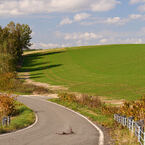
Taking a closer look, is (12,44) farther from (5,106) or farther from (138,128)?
(138,128)

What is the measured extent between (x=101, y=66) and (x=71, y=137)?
6553cm

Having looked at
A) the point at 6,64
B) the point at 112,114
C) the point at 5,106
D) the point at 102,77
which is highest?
the point at 6,64

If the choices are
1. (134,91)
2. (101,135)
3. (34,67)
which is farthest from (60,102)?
(34,67)

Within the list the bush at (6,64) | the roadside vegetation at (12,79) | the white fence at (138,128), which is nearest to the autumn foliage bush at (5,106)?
the roadside vegetation at (12,79)

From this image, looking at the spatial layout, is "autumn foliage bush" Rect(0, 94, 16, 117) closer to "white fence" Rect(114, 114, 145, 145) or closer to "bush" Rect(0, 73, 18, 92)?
"white fence" Rect(114, 114, 145, 145)

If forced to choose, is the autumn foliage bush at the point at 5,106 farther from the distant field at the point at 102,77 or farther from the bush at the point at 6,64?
the bush at the point at 6,64

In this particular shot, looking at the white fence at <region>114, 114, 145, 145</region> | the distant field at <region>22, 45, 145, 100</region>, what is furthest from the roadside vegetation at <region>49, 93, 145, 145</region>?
the distant field at <region>22, 45, 145, 100</region>

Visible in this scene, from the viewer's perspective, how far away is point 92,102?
29.5m

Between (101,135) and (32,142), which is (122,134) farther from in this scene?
(32,142)

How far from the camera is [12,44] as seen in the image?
250ft

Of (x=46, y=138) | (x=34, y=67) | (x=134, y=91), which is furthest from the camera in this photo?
(x=34, y=67)

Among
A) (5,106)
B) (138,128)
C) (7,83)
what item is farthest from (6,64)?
(138,128)

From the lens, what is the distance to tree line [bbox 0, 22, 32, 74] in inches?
2312

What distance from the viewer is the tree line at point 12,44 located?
58722mm
